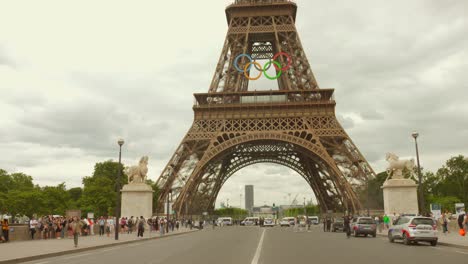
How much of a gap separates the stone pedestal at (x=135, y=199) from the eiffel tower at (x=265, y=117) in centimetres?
486

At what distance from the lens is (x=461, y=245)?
2105 centimetres

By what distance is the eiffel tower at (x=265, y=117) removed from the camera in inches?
1996

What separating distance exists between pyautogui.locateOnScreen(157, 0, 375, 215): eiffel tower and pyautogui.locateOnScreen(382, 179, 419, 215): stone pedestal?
643 cm

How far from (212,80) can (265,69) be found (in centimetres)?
732

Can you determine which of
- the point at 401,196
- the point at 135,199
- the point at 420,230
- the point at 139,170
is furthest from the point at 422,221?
the point at 139,170

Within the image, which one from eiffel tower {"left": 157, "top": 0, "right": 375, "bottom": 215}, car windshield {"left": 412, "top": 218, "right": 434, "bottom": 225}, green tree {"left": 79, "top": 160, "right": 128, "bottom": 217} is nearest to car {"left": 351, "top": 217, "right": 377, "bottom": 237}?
car windshield {"left": 412, "top": 218, "right": 434, "bottom": 225}

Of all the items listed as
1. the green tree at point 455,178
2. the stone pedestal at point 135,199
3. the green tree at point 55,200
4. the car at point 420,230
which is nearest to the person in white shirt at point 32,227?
the stone pedestal at point 135,199

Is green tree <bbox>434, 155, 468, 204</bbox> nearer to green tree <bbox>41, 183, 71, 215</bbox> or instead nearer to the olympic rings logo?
the olympic rings logo

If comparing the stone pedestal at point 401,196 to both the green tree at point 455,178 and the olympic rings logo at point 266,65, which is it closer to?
the olympic rings logo at point 266,65

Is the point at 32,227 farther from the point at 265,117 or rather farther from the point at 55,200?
the point at 55,200

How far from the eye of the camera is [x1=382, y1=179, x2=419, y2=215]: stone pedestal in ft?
135

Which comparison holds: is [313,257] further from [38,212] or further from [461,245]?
[38,212]

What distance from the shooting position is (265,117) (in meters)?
55.1

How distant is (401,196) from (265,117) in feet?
63.6
